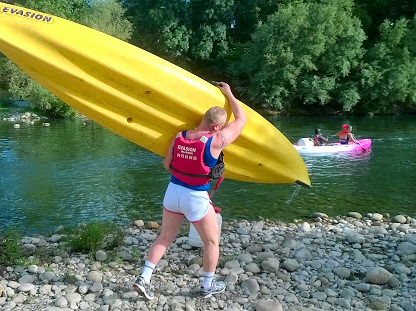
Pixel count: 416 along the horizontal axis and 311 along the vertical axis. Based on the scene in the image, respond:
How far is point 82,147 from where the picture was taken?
13789 mm

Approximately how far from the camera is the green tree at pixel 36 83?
74.2 feet

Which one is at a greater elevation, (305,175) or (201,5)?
(201,5)

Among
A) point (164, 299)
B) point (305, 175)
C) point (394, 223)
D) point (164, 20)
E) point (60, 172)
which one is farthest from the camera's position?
point (164, 20)

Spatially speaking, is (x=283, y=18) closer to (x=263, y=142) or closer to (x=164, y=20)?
(x=164, y=20)

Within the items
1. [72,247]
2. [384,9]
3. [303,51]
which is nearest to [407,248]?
[72,247]

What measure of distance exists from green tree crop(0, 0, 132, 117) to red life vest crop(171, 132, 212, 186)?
2073cm

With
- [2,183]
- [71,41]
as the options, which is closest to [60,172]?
[2,183]

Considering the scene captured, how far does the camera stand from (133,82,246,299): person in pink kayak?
3322mm

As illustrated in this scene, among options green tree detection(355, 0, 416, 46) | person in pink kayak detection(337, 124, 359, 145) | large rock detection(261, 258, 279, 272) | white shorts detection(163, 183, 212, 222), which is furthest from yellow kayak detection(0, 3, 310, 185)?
green tree detection(355, 0, 416, 46)

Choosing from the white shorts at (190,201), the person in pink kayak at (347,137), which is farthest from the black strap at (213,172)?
the person in pink kayak at (347,137)

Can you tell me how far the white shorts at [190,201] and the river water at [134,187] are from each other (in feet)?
11.7

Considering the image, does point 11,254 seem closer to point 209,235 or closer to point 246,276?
point 209,235

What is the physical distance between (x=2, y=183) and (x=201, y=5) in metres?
26.8

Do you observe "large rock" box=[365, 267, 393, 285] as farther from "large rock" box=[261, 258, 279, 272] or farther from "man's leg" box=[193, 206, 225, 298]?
"man's leg" box=[193, 206, 225, 298]
